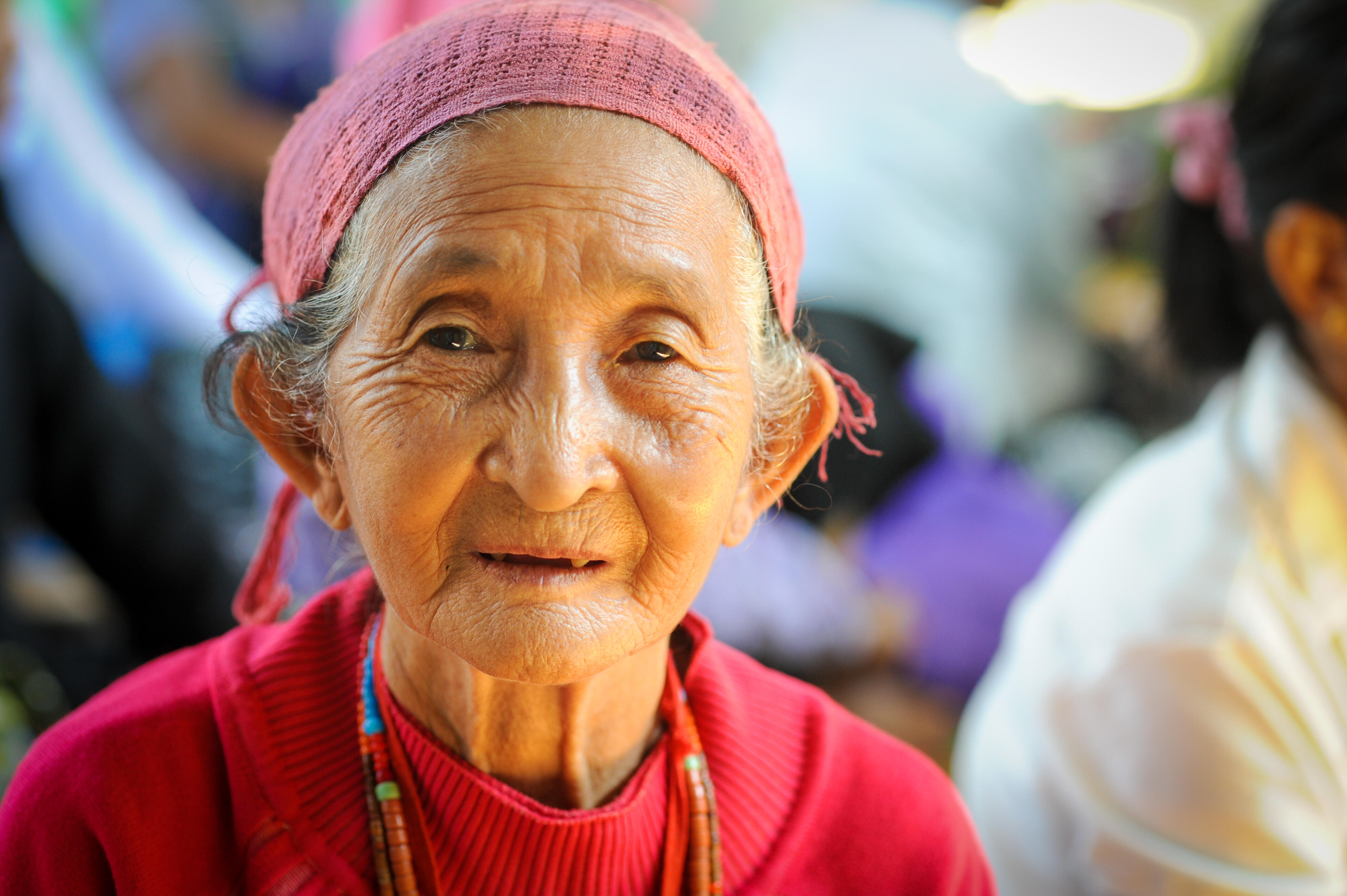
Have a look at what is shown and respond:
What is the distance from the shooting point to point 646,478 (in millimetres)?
944

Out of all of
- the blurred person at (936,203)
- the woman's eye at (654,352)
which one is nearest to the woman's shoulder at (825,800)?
the woman's eye at (654,352)

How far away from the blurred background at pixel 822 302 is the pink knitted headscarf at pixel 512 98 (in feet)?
0.83

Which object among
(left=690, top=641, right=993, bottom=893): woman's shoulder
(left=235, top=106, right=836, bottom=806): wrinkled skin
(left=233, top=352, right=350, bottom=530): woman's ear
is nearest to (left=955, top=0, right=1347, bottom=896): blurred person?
(left=690, top=641, right=993, bottom=893): woman's shoulder

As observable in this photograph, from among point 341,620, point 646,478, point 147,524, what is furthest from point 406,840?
point 147,524

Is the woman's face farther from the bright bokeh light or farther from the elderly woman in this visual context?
the bright bokeh light

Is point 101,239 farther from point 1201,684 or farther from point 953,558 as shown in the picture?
point 1201,684

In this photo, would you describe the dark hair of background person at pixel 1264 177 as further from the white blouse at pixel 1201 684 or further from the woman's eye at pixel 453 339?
the woman's eye at pixel 453 339

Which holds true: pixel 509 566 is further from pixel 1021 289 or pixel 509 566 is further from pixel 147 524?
pixel 1021 289

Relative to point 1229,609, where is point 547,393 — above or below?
above

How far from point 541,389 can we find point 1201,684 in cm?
124

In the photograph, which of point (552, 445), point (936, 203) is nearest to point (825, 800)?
point (552, 445)

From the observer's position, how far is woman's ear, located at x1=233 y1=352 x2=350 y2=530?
3.54 ft

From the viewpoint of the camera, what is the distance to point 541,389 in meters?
0.90

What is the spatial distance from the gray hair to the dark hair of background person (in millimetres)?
1223
